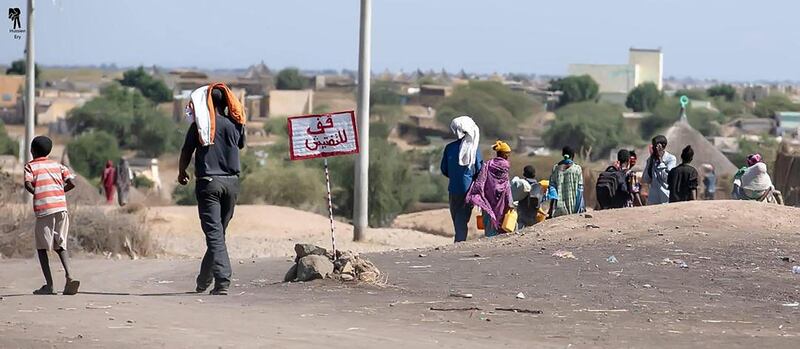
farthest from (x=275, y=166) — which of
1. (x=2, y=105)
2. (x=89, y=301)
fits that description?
(x=2, y=105)

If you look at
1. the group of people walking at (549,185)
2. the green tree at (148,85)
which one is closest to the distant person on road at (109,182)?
the group of people walking at (549,185)

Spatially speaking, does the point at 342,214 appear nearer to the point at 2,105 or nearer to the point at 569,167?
the point at 569,167

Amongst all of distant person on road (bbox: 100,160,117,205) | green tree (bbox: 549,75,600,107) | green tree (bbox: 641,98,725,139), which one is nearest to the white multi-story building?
green tree (bbox: 549,75,600,107)

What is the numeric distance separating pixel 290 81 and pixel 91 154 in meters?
90.3

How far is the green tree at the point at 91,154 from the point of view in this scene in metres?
66.1

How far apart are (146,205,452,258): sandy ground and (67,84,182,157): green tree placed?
1995 inches

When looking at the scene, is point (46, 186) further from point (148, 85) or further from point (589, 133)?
point (148, 85)

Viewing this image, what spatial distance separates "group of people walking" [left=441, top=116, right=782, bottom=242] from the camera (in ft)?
60.4

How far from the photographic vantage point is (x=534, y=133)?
341 feet

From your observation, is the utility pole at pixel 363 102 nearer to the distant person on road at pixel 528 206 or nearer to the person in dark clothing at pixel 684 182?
the distant person on road at pixel 528 206

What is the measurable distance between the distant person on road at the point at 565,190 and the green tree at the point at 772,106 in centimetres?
8919

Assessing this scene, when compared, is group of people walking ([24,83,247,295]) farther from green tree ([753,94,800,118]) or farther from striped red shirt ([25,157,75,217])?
green tree ([753,94,800,118])

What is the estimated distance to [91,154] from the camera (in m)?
67.6

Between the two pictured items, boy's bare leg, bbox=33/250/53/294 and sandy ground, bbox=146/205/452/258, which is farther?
sandy ground, bbox=146/205/452/258
